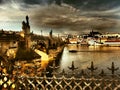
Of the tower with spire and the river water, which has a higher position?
the tower with spire

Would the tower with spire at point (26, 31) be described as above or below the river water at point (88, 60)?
above

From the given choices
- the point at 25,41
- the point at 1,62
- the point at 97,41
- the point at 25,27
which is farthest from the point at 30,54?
the point at 97,41

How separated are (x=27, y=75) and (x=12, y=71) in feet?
0.89

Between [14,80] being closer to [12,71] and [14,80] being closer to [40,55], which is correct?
[12,71]

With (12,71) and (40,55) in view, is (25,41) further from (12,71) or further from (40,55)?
(12,71)

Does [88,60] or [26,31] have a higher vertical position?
[26,31]

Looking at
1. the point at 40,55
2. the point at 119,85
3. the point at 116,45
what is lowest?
the point at 116,45

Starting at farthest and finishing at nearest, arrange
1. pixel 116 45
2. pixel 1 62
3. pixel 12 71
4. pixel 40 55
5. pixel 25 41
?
pixel 116 45 → pixel 40 55 → pixel 25 41 → pixel 1 62 → pixel 12 71

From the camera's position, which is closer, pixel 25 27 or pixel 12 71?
pixel 12 71

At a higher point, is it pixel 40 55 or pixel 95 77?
pixel 95 77

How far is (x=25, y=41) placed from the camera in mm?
51562

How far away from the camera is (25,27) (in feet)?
157

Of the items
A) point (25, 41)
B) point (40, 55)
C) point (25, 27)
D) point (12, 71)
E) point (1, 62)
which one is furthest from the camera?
point (40, 55)

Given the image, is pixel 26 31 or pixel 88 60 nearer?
pixel 26 31
